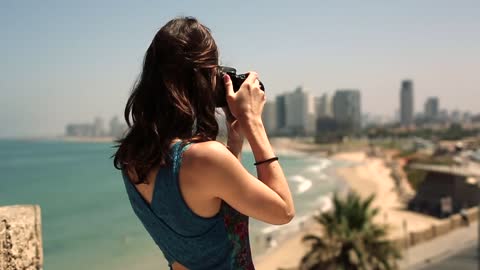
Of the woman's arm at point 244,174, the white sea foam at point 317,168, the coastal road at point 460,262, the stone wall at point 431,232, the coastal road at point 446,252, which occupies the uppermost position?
the woman's arm at point 244,174

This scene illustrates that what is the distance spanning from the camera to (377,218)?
3039 cm

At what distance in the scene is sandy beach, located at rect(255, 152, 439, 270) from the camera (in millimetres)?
21391

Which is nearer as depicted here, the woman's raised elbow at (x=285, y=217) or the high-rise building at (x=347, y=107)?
the woman's raised elbow at (x=285, y=217)

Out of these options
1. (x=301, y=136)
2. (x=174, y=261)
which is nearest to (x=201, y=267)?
(x=174, y=261)

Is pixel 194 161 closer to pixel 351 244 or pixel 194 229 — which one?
pixel 194 229

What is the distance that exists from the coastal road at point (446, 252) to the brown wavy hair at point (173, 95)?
431 inches

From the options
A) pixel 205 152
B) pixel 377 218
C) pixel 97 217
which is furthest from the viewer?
pixel 97 217

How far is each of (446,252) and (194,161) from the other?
14.3 metres

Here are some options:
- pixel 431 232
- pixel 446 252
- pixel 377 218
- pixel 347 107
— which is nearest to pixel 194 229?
pixel 446 252

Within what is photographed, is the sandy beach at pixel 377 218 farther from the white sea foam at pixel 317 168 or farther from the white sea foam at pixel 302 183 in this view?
the white sea foam at pixel 302 183

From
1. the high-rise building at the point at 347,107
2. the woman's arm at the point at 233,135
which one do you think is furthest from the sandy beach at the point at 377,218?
the high-rise building at the point at 347,107

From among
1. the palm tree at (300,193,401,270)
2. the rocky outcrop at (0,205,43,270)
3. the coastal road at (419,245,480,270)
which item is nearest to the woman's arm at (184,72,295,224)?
the rocky outcrop at (0,205,43,270)

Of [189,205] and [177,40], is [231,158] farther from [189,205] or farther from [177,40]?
[177,40]

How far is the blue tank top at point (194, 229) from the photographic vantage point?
1112 mm
